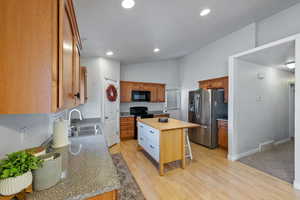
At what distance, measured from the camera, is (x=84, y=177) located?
2.67 ft

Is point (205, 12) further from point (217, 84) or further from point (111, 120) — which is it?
point (111, 120)

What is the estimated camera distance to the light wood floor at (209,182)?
6.02 ft

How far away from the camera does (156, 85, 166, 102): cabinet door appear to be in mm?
5184

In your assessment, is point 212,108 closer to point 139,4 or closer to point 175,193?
point 175,193

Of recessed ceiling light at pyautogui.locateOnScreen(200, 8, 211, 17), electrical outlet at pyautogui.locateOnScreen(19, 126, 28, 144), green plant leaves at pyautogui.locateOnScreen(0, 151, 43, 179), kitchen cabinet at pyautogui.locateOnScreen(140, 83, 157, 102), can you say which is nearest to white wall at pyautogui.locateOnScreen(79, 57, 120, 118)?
kitchen cabinet at pyautogui.locateOnScreen(140, 83, 157, 102)

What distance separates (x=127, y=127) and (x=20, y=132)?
11.3 ft

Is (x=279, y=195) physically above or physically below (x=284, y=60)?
below

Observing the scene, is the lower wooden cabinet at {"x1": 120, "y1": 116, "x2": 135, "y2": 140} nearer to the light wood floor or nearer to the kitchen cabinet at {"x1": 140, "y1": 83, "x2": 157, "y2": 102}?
the kitchen cabinet at {"x1": 140, "y1": 83, "x2": 157, "y2": 102}

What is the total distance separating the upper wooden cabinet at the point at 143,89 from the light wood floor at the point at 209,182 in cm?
228

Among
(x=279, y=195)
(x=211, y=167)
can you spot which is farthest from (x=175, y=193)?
(x=279, y=195)

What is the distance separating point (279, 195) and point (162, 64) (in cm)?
484

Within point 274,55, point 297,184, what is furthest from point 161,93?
point 297,184

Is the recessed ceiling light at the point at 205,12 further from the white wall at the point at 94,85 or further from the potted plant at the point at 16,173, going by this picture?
the potted plant at the point at 16,173

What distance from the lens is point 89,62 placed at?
359 centimetres
